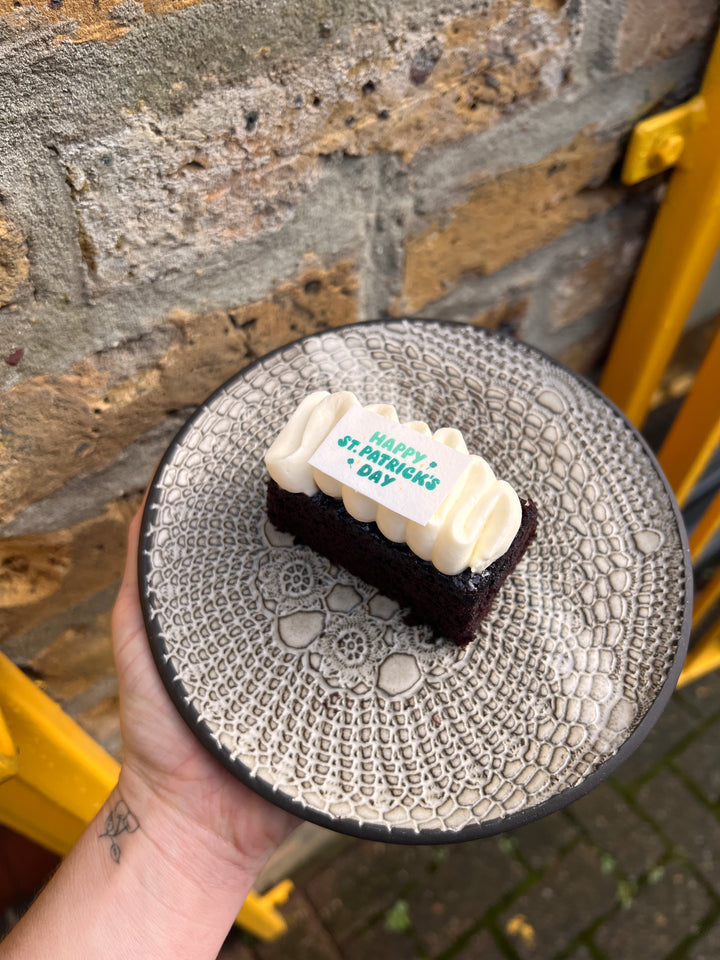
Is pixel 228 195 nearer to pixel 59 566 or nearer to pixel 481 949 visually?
pixel 59 566

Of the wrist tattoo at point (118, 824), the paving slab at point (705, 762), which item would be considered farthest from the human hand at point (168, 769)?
the paving slab at point (705, 762)

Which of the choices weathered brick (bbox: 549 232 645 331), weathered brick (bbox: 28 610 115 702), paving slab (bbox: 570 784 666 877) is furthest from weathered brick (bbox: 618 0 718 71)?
paving slab (bbox: 570 784 666 877)

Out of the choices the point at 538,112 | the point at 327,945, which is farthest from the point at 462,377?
the point at 327,945

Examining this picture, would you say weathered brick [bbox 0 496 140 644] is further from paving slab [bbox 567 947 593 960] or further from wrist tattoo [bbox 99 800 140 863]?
paving slab [bbox 567 947 593 960]

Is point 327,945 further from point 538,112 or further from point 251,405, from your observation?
point 538,112

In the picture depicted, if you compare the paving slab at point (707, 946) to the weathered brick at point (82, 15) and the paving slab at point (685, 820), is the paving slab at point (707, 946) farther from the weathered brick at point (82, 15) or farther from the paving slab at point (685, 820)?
the weathered brick at point (82, 15)

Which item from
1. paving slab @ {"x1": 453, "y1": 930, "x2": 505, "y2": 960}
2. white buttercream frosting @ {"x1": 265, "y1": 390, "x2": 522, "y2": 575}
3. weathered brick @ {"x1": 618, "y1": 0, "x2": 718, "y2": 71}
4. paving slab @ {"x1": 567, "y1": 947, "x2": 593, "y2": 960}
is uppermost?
weathered brick @ {"x1": 618, "y1": 0, "x2": 718, "y2": 71}
